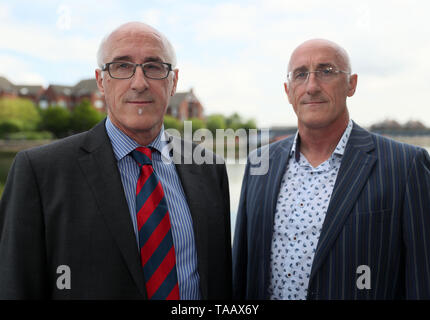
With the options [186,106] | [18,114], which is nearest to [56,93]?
[18,114]

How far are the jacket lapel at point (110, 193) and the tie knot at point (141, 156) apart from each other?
126mm

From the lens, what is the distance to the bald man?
2250 mm

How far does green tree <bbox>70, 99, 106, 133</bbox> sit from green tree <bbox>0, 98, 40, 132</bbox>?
229 inches

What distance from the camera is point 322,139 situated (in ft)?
8.43

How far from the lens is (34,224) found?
5.82 feet

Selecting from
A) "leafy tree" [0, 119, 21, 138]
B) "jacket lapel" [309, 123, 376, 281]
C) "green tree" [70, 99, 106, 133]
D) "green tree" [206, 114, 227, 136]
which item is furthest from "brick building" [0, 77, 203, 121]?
"jacket lapel" [309, 123, 376, 281]

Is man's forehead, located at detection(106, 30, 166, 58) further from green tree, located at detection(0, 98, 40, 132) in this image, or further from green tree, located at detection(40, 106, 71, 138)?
green tree, located at detection(0, 98, 40, 132)

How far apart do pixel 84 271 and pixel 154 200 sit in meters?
0.51

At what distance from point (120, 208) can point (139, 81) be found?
71 centimetres

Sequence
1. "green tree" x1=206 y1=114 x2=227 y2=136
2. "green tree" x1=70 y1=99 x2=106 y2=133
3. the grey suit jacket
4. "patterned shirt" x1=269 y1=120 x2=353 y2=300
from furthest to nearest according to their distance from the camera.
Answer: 1. "green tree" x1=70 y1=99 x2=106 y2=133
2. "green tree" x1=206 y1=114 x2=227 y2=136
3. "patterned shirt" x1=269 y1=120 x2=353 y2=300
4. the grey suit jacket

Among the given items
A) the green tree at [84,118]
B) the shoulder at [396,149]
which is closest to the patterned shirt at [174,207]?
the shoulder at [396,149]

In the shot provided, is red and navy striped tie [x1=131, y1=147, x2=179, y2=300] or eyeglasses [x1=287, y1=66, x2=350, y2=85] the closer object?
red and navy striped tie [x1=131, y1=147, x2=179, y2=300]
